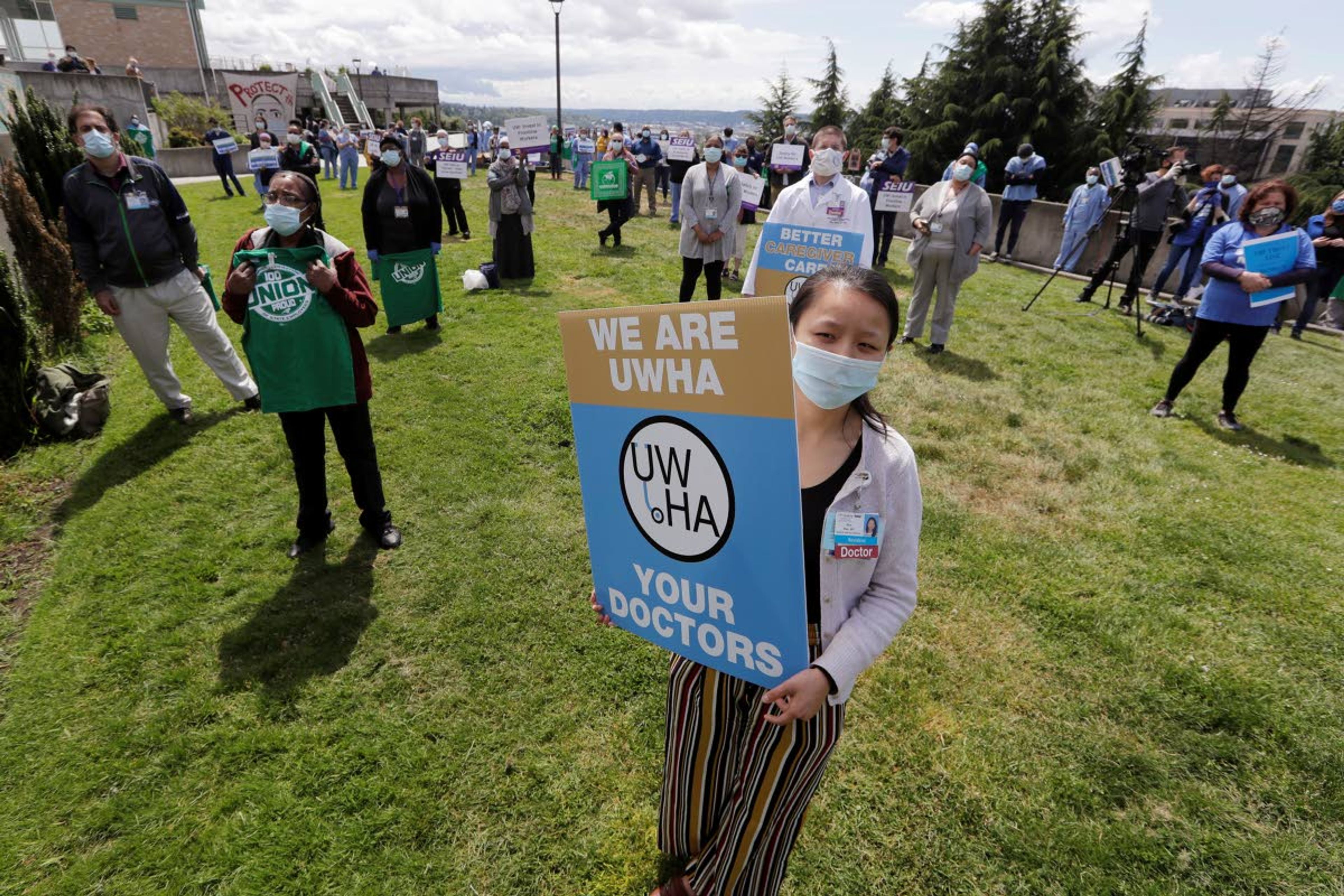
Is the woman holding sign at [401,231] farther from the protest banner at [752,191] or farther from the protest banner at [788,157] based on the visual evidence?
the protest banner at [788,157]

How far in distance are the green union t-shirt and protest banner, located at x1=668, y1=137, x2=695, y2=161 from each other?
13.6 m

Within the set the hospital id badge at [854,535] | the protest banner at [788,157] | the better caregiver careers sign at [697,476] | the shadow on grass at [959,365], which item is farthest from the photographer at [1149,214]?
the better caregiver careers sign at [697,476]

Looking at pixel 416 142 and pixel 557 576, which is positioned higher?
pixel 416 142

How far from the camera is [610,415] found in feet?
5.35

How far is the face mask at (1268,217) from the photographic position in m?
5.51

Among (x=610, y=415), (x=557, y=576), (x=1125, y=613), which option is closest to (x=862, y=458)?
(x=610, y=415)

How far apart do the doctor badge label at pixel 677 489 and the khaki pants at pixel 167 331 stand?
5.57 meters

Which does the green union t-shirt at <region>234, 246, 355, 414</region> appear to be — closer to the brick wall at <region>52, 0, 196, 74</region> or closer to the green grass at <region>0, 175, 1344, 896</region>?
the green grass at <region>0, 175, 1344, 896</region>

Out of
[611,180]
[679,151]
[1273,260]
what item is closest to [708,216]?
[1273,260]

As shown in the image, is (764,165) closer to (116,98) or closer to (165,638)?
(165,638)

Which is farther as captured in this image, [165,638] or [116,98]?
[116,98]

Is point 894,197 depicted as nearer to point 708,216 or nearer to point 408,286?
point 708,216

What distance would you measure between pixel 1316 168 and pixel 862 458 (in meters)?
30.5

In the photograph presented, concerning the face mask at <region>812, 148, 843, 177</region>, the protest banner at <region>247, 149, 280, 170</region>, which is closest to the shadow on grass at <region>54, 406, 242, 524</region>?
the face mask at <region>812, 148, 843, 177</region>
